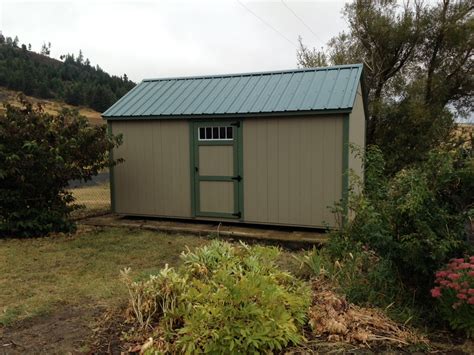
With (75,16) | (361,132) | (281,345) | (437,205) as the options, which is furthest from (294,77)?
(75,16)

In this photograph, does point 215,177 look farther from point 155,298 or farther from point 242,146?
point 155,298

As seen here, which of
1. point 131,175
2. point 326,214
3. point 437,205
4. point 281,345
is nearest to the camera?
point 281,345

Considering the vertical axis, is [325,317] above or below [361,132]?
Result: below

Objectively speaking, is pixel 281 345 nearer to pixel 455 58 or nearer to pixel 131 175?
pixel 131 175

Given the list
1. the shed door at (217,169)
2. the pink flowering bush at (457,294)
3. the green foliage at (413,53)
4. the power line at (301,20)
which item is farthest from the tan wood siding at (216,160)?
the green foliage at (413,53)

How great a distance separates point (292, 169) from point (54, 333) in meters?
4.19

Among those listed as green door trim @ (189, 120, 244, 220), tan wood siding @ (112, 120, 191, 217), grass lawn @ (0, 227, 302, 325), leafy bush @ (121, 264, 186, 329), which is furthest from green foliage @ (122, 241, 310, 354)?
tan wood siding @ (112, 120, 191, 217)

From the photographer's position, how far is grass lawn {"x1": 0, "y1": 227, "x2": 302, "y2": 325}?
13.0 ft

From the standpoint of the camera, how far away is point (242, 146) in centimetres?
682

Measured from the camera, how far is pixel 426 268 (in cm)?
320

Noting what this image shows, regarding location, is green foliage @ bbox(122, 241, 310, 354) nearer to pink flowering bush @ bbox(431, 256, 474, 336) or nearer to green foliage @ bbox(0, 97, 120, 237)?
pink flowering bush @ bbox(431, 256, 474, 336)

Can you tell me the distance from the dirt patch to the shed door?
357 centimetres

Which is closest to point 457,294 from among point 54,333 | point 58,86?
point 54,333

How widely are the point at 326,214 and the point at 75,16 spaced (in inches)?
325
